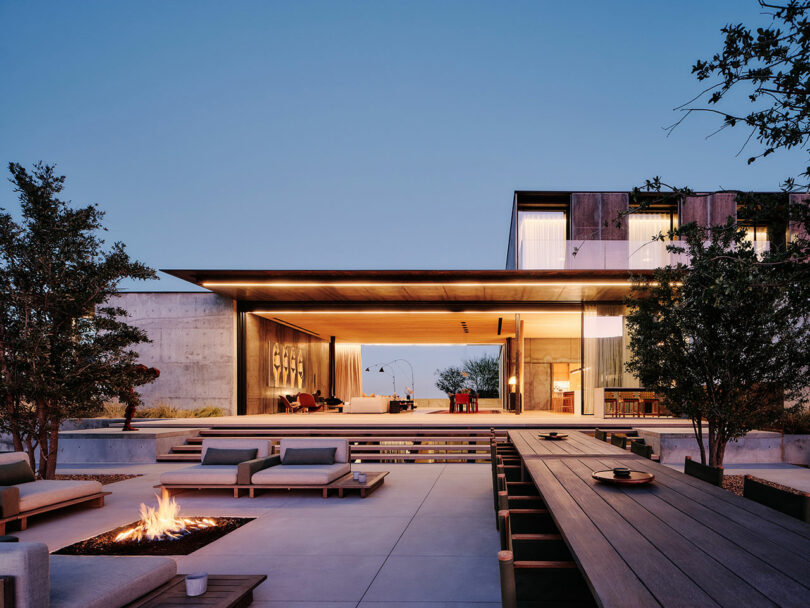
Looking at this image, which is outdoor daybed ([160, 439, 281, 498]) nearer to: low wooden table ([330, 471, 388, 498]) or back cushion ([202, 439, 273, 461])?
back cushion ([202, 439, 273, 461])

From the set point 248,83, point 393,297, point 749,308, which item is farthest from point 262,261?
point 749,308

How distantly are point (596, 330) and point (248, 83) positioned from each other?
52.1 m

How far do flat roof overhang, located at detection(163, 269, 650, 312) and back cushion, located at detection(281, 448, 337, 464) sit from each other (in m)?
4.92

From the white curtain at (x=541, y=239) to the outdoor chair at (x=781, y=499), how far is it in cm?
1258

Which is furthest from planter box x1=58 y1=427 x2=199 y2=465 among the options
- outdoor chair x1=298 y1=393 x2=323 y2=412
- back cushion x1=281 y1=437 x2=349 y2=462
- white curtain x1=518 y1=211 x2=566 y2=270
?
white curtain x1=518 y1=211 x2=566 y2=270

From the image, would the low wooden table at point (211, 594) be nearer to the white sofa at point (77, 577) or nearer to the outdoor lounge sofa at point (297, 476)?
the white sofa at point (77, 577)

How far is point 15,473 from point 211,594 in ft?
12.9

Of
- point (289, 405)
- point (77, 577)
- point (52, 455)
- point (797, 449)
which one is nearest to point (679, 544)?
point (77, 577)

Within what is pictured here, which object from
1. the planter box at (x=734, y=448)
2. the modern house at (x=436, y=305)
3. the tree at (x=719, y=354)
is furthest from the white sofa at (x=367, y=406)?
the tree at (x=719, y=354)

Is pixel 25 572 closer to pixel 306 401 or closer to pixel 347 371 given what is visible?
pixel 306 401

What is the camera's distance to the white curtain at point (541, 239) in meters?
15.6

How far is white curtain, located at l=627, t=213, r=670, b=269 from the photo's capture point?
1419cm

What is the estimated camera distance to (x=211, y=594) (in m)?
2.97

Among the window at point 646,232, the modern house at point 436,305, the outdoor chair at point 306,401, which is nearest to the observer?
the modern house at point 436,305
